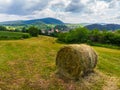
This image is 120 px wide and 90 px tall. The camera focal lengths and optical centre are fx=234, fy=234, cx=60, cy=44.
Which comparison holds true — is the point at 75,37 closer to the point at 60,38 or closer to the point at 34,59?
the point at 60,38

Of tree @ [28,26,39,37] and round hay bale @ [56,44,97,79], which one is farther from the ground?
round hay bale @ [56,44,97,79]

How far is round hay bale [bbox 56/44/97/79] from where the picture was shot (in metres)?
18.1

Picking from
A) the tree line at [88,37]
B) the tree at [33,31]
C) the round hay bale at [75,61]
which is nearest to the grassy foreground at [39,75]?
the round hay bale at [75,61]

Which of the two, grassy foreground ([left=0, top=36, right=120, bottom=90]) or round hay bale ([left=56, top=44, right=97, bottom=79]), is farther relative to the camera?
round hay bale ([left=56, top=44, right=97, bottom=79])

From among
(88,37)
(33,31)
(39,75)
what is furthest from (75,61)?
(33,31)

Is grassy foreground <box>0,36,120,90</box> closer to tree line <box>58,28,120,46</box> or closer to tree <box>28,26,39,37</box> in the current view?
tree line <box>58,28,120,46</box>

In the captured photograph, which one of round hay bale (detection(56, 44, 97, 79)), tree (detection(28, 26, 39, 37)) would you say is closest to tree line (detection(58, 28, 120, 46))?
tree (detection(28, 26, 39, 37))

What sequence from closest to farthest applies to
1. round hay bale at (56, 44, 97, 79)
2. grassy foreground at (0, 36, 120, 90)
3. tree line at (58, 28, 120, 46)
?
grassy foreground at (0, 36, 120, 90) < round hay bale at (56, 44, 97, 79) < tree line at (58, 28, 120, 46)

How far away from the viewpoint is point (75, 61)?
59.7 feet

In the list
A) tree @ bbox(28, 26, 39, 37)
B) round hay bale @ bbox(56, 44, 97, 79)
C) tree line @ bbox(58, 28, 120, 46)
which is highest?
round hay bale @ bbox(56, 44, 97, 79)

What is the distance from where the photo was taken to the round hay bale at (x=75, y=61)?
1806cm

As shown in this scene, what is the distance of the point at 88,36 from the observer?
299 feet

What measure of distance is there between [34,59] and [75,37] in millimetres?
66008

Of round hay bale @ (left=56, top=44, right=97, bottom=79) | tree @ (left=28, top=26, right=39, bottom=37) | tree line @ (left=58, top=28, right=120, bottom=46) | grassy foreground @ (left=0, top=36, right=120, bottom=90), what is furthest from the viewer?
tree @ (left=28, top=26, right=39, bottom=37)
